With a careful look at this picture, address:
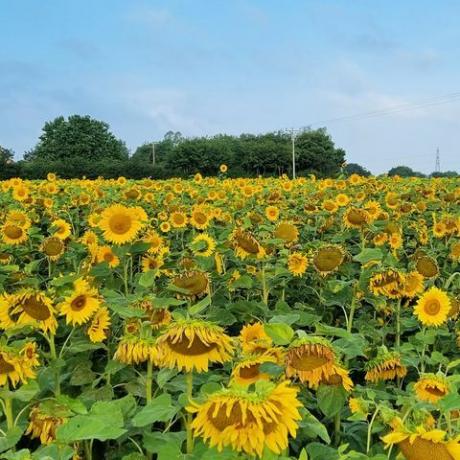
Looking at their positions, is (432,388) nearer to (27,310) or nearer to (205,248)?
(27,310)

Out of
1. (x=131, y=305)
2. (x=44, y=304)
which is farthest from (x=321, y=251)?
(x=44, y=304)

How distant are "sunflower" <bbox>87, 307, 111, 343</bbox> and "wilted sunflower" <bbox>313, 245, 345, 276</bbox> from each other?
1.05 metres

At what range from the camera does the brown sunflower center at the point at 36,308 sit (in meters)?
1.71

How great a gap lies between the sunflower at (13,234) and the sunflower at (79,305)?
72.2 inches

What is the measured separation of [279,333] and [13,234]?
2636mm

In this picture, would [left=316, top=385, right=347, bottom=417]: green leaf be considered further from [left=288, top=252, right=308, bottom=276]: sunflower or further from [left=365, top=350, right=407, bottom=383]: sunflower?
[left=288, top=252, right=308, bottom=276]: sunflower

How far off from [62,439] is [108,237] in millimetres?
1662

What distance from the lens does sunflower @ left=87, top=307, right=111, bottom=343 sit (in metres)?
1.87

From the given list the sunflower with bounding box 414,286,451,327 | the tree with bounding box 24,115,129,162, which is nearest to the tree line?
the tree with bounding box 24,115,129,162

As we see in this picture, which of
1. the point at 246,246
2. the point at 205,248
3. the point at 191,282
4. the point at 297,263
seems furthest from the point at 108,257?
the point at 297,263

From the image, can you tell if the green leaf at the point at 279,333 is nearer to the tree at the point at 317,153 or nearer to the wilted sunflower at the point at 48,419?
the wilted sunflower at the point at 48,419

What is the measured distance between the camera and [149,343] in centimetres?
147

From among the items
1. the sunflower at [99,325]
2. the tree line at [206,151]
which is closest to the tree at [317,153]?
the tree line at [206,151]

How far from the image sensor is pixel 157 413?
4.19 feet
